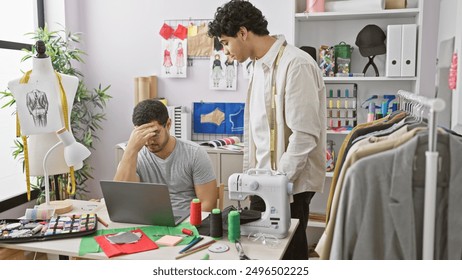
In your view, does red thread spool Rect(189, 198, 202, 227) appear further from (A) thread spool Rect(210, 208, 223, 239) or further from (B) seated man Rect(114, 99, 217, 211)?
(B) seated man Rect(114, 99, 217, 211)

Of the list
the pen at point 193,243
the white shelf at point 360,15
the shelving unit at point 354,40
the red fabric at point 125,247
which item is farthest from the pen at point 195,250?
the white shelf at point 360,15

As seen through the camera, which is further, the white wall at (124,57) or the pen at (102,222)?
the white wall at (124,57)

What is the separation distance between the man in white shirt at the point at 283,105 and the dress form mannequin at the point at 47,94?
100 centimetres

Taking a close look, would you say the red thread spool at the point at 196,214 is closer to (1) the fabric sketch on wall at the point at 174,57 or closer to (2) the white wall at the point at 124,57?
(2) the white wall at the point at 124,57

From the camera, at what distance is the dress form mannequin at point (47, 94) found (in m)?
2.76

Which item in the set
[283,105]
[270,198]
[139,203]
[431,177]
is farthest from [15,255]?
[431,177]

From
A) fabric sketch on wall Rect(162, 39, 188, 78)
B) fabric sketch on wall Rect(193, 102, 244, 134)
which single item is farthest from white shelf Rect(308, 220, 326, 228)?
fabric sketch on wall Rect(162, 39, 188, 78)

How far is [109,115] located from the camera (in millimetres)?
4512

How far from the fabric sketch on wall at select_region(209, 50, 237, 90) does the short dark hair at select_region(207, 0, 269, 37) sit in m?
1.64

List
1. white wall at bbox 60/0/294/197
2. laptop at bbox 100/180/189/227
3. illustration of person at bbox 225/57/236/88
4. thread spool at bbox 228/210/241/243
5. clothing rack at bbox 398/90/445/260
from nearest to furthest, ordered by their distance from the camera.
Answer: clothing rack at bbox 398/90/445/260 → thread spool at bbox 228/210/241/243 → laptop at bbox 100/180/189/227 → illustration of person at bbox 225/57/236/88 → white wall at bbox 60/0/294/197

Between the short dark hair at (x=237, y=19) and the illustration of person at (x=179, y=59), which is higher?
the short dark hair at (x=237, y=19)

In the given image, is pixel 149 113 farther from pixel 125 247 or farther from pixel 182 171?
pixel 125 247

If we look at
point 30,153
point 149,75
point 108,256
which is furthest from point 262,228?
point 149,75

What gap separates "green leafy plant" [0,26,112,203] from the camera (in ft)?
12.8
